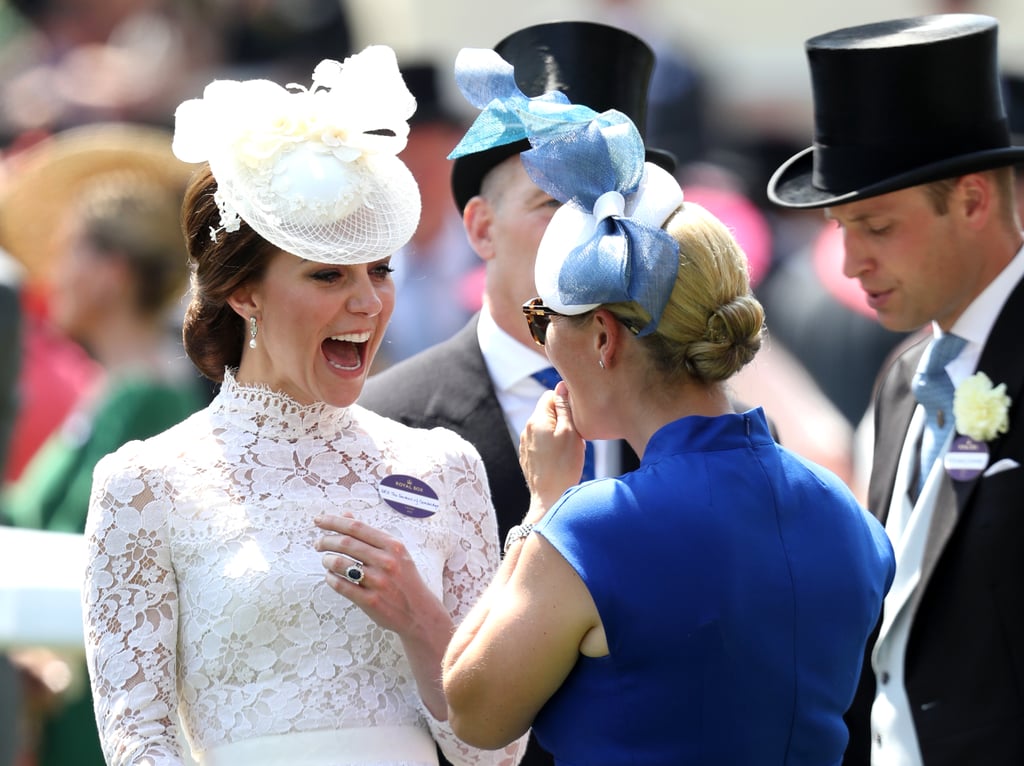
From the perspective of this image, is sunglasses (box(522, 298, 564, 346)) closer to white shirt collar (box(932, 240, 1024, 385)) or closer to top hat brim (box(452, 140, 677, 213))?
top hat brim (box(452, 140, 677, 213))

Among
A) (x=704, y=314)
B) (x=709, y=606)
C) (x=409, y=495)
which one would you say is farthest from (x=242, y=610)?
(x=704, y=314)

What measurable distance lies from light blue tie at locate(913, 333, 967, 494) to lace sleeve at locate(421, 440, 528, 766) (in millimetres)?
1171

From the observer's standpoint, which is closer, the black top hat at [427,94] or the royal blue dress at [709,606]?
the royal blue dress at [709,606]

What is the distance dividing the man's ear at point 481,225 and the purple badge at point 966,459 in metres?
1.23

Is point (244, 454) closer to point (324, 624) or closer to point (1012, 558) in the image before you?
point (324, 624)

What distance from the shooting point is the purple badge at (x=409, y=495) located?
3.49 m

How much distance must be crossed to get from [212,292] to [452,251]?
536cm

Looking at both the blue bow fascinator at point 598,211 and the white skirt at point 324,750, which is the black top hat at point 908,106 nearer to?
the blue bow fascinator at point 598,211

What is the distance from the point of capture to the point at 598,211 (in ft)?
9.98

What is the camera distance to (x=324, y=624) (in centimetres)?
336

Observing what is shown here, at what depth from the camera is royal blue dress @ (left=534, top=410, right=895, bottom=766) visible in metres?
2.84

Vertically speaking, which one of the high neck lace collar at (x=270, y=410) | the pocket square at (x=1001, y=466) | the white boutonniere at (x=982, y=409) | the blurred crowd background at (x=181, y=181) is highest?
the high neck lace collar at (x=270, y=410)

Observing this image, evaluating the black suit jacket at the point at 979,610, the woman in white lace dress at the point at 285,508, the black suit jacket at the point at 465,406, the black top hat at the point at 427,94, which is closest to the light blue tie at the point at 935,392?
the black suit jacket at the point at 979,610

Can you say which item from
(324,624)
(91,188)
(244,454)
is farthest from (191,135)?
(91,188)
